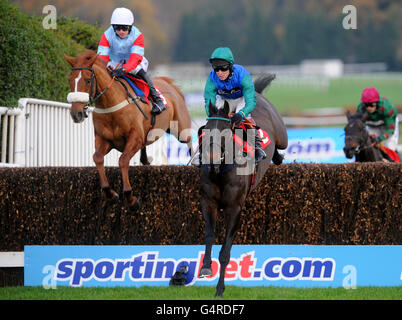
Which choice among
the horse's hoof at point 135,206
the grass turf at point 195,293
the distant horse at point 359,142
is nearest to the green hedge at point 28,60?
the horse's hoof at point 135,206

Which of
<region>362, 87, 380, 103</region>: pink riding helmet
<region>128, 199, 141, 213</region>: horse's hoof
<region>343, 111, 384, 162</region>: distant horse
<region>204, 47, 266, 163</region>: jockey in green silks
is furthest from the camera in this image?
<region>362, 87, 380, 103</region>: pink riding helmet

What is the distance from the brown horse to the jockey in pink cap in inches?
130

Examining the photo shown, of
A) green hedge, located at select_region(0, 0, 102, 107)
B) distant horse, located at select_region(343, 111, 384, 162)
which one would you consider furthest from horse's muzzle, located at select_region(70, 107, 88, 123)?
distant horse, located at select_region(343, 111, 384, 162)

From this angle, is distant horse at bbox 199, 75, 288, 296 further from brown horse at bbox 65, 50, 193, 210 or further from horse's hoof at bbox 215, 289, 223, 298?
brown horse at bbox 65, 50, 193, 210

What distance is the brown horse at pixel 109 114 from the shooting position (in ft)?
21.8

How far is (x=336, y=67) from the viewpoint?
192 feet

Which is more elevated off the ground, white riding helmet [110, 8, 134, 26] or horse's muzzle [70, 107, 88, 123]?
white riding helmet [110, 8, 134, 26]

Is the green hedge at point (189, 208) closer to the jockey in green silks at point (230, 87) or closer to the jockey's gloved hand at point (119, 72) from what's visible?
the jockey in green silks at point (230, 87)

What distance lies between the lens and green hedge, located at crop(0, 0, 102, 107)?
8.55 metres

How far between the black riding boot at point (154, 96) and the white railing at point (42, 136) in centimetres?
125

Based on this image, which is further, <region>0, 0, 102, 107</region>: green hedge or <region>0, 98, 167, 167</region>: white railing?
<region>0, 0, 102, 107</region>: green hedge

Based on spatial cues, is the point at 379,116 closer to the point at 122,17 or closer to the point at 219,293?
the point at 122,17

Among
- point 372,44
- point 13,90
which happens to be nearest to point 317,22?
point 372,44
